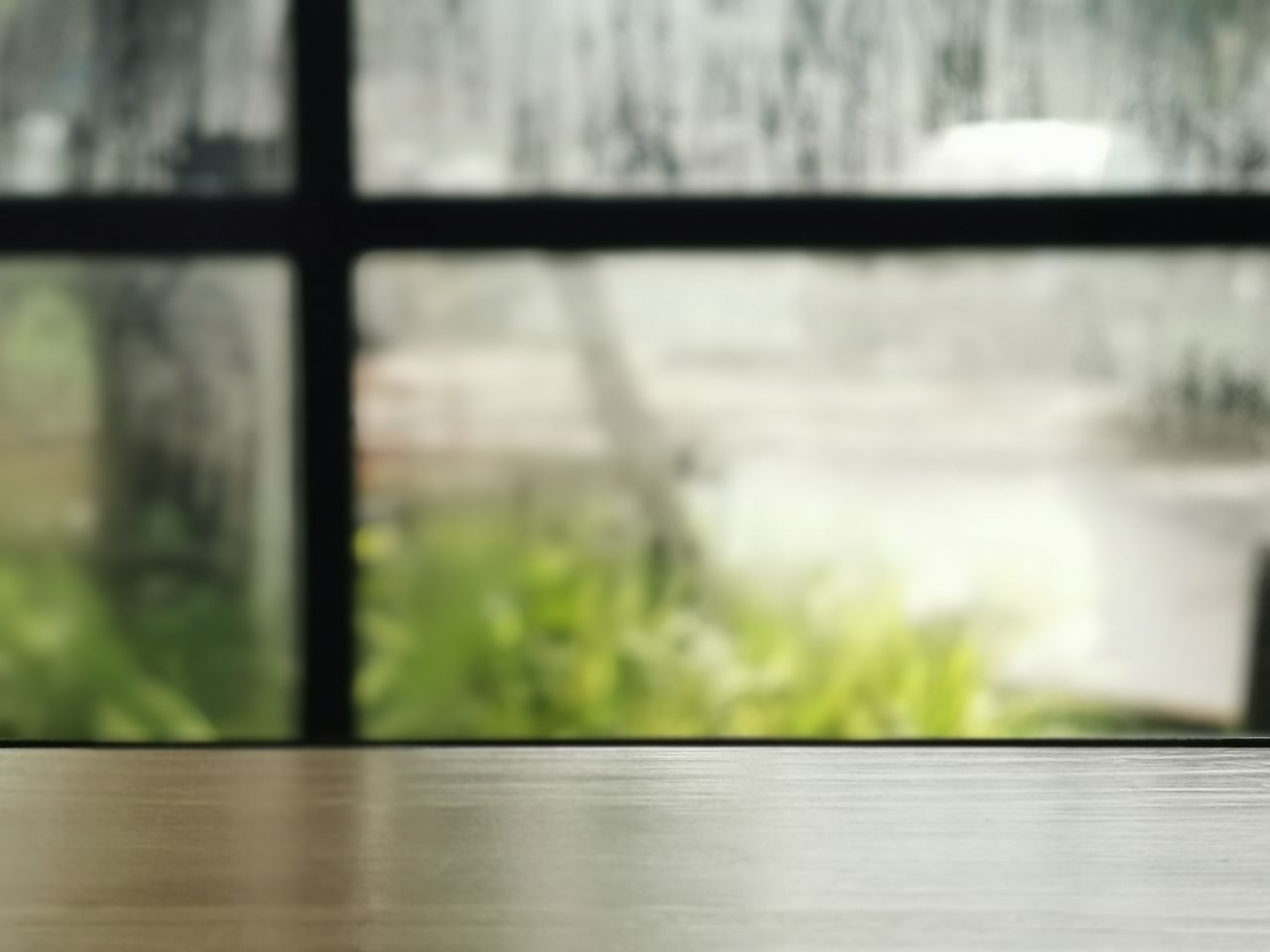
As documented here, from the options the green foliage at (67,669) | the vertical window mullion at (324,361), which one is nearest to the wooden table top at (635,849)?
the vertical window mullion at (324,361)

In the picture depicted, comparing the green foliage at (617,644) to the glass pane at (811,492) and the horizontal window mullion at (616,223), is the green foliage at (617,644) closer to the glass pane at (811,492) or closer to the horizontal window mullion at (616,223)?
the glass pane at (811,492)

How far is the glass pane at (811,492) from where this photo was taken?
1338mm

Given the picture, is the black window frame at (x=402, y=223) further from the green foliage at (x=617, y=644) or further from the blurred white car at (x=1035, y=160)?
the green foliage at (x=617, y=644)

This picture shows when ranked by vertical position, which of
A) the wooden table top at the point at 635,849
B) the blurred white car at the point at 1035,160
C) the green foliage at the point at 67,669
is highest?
the blurred white car at the point at 1035,160

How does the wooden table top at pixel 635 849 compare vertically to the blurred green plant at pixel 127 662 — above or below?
above

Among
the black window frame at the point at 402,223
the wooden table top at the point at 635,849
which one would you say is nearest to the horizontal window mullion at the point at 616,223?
the black window frame at the point at 402,223

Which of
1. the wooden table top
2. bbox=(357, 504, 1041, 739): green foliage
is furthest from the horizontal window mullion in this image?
the wooden table top

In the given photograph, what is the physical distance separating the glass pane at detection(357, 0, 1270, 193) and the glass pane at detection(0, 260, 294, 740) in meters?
0.31

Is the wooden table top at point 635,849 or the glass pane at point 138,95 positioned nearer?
the wooden table top at point 635,849

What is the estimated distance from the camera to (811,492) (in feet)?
4.48

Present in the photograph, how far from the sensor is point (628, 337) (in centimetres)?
135

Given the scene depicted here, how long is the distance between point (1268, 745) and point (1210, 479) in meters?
1.04

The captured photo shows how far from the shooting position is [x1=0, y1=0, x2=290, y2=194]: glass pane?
1323mm

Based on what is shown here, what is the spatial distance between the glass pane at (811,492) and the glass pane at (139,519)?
5.4 inches
